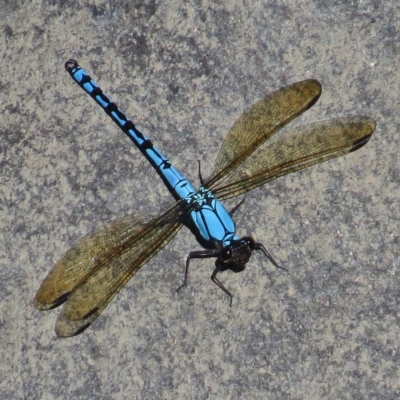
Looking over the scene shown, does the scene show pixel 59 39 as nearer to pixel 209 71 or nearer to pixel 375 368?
pixel 209 71

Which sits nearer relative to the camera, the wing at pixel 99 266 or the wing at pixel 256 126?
the wing at pixel 99 266

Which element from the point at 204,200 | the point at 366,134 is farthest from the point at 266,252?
the point at 366,134

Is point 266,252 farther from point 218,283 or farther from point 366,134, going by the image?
point 366,134

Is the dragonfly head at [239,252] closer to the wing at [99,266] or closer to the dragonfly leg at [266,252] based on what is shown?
the dragonfly leg at [266,252]

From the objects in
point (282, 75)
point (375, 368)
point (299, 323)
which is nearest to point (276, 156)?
point (282, 75)

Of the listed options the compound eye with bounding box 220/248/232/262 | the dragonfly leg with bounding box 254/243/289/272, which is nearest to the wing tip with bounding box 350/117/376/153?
the dragonfly leg with bounding box 254/243/289/272

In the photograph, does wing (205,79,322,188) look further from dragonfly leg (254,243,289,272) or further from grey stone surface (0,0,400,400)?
dragonfly leg (254,243,289,272)

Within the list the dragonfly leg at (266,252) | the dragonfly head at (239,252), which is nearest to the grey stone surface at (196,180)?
the dragonfly leg at (266,252)
